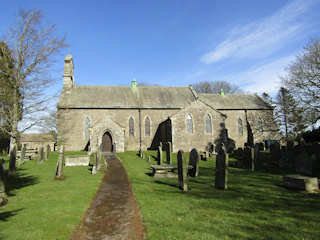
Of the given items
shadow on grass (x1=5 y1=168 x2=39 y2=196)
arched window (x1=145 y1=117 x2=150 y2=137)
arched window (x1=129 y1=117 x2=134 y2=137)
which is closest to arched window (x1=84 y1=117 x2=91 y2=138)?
arched window (x1=129 y1=117 x2=134 y2=137)

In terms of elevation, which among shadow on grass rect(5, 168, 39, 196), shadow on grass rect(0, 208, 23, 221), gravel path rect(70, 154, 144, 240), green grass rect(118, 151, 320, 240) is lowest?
gravel path rect(70, 154, 144, 240)

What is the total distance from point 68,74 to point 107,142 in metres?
12.0

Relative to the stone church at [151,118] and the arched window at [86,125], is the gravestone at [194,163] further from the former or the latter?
the arched window at [86,125]

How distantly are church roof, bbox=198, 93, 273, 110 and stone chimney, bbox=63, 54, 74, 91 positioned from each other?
20275 mm

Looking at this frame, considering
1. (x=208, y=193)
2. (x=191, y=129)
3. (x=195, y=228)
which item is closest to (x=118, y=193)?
(x=208, y=193)

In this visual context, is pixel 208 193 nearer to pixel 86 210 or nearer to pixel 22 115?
pixel 86 210

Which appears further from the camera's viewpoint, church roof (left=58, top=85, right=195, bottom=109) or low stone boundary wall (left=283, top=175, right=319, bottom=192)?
church roof (left=58, top=85, right=195, bottom=109)

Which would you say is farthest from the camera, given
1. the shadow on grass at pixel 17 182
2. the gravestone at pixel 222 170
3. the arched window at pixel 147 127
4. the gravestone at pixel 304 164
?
the arched window at pixel 147 127

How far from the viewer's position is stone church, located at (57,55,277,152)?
24.0 meters

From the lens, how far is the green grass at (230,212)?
4.36m

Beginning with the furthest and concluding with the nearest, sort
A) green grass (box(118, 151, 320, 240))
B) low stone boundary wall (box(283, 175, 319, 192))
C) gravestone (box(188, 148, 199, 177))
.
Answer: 1. gravestone (box(188, 148, 199, 177))
2. low stone boundary wall (box(283, 175, 319, 192))
3. green grass (box(118, 151, 320, 240))

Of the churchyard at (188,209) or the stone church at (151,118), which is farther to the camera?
the stone church at (151,118)

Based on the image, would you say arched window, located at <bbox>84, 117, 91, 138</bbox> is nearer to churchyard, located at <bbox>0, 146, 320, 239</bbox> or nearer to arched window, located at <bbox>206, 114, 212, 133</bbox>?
arched window, located at <bbox>206, 114, 212, 133</bbox>

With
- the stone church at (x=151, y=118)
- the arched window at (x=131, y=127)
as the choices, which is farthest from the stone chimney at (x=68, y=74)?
the arched window at (x=131, y=127)
